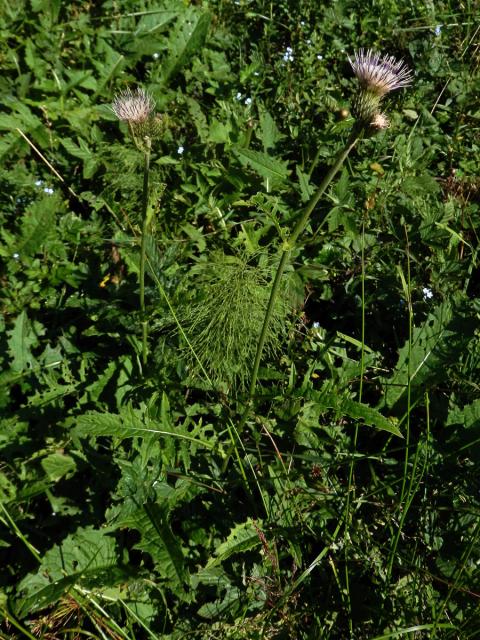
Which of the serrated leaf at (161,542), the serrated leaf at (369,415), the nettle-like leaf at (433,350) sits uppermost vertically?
the nettle-like leaf at (433,350)

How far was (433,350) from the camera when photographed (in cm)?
258

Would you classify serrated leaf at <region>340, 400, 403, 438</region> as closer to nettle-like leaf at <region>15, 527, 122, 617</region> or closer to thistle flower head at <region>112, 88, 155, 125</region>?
nettle-like leaf at <region>15, 527, 122, 617</region>

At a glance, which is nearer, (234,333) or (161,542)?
(161,542)

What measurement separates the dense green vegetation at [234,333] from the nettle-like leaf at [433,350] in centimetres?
1

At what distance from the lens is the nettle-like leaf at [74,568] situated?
1.89 metres

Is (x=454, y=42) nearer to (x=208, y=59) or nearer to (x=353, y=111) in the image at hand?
(x=208, y=59)

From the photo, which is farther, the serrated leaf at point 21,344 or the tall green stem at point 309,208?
the serrated leaf at point 21,344

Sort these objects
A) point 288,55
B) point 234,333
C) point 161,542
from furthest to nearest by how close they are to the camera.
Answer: point 288,55, point 234,333, point 161,542

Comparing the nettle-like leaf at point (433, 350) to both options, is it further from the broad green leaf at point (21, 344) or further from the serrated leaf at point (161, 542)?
the broad green leaf at point (21, 344)

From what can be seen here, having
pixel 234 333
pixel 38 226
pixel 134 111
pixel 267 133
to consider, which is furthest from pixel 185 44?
pixel 234 333

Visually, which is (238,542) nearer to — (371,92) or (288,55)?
(371,92)

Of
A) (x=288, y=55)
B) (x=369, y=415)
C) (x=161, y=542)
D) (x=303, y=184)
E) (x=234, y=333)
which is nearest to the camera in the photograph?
(x=369, y=415)

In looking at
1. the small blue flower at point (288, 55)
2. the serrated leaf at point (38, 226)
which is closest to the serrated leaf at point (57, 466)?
the serrated leaf at point (38, 226)

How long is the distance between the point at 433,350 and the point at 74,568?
5.35ft
